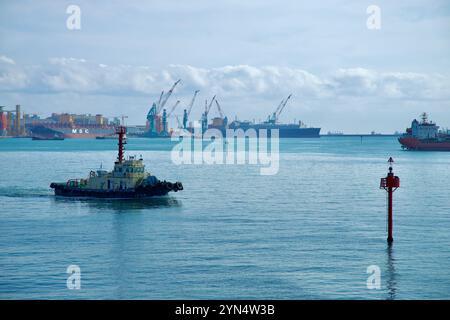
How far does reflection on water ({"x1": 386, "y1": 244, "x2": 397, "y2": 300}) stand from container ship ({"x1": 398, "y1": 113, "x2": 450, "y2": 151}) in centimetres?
14385

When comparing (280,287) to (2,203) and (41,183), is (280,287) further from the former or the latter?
(41,183)

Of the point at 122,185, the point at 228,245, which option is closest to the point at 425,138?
the point at 122,185

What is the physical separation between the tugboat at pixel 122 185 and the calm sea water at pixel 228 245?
50.8 inches

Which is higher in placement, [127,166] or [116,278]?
[127,166]

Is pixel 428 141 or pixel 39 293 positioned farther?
pixel 428 141

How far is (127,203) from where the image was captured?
6312cm

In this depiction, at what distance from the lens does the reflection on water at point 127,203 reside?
60125mm

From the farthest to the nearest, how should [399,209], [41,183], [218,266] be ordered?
[41,183] → [399,209] → [218,266]

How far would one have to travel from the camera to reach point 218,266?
106 feet

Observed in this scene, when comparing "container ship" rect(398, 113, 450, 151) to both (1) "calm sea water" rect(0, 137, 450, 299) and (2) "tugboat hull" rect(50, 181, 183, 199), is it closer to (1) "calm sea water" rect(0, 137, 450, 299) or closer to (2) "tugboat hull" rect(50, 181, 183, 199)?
(1) "calm sea water" rect(0, 137, 450, 299)

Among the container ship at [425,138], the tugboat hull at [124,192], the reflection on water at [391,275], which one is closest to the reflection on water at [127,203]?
the tugboat hull at [124,192]

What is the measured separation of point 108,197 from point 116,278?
36.1m

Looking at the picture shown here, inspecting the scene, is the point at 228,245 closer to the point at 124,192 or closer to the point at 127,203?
the point at 127,203
